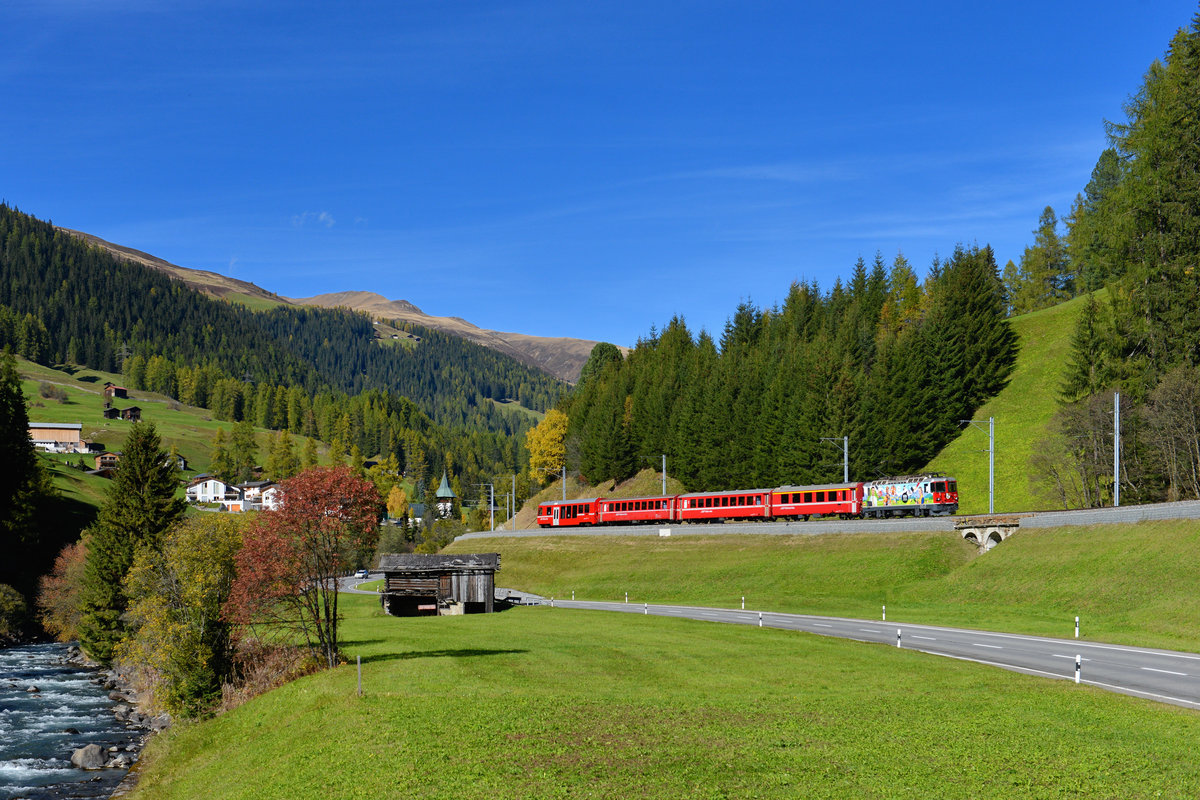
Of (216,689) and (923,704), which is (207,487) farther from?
(923,704)

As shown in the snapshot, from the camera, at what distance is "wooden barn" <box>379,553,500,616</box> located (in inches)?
2413

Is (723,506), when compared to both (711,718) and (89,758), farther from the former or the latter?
(711,718)

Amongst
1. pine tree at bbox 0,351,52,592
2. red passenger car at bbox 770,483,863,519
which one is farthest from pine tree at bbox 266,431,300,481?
red passenger car at bbox 770,483,863,519

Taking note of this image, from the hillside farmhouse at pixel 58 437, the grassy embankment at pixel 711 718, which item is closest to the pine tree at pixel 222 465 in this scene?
the hillside farmhouse at pixel 58 437

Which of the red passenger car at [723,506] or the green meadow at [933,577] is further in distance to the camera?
the red passenger car at [723,506]

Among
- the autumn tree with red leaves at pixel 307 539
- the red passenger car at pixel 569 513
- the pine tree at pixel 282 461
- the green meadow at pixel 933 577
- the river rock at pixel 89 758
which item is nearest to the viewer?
the autumn tree with red leaves at pixel 307 539

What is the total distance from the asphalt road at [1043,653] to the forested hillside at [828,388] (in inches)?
1452

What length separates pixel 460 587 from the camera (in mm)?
61594

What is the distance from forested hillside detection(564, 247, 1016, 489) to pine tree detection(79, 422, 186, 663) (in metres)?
56.7

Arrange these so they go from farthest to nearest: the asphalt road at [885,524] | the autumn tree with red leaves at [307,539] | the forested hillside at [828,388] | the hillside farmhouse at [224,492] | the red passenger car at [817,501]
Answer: the hillside farmhouse at [224,492]
the forested hillside at [828,388]
the red passenger car at [817,501]
the asphalt road at [885,524]
the autumn tree with red leaves at [307,539]

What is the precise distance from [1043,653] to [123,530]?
55.1m

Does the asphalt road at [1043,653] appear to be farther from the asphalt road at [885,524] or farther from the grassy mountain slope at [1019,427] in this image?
the grassy mountain slope at [1019,427]

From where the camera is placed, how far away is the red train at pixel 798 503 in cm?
7038

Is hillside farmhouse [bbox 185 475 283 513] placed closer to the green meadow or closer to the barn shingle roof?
the green meadow
